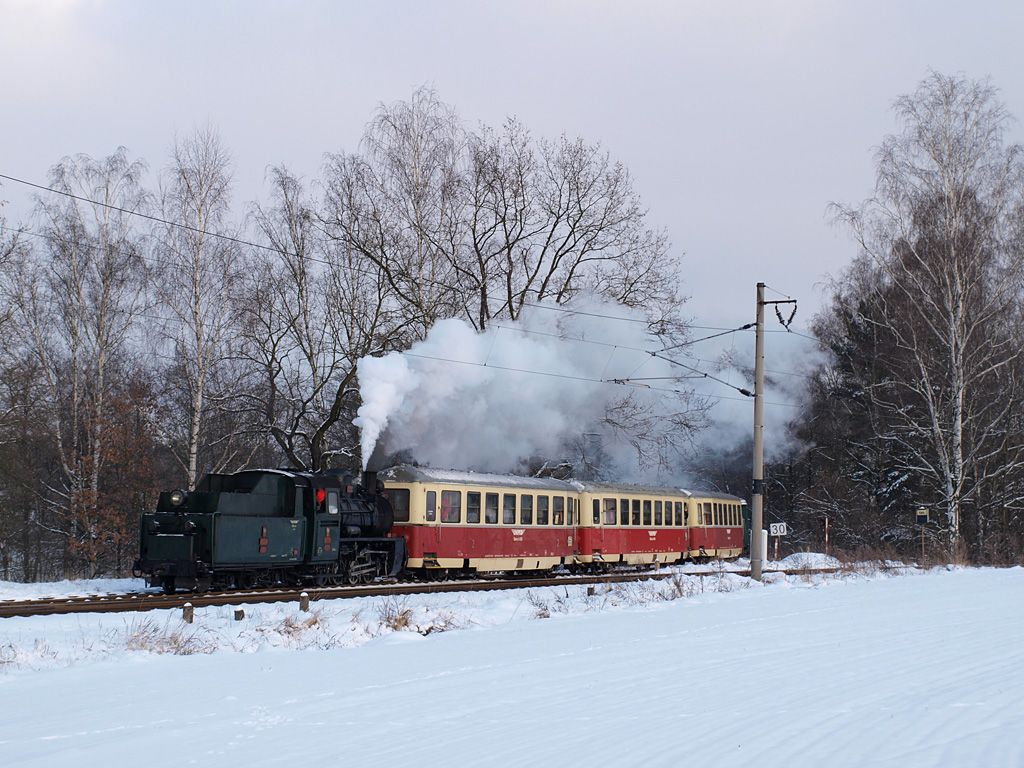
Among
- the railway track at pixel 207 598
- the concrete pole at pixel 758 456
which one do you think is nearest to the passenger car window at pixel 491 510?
the railway track at pixel 207 598

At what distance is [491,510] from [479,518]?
438 millimetres

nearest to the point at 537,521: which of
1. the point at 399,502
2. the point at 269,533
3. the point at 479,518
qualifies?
the point at 479,518

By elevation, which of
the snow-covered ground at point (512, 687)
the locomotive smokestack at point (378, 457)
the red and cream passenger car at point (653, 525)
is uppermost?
the locomotive smokestack at point (378, 457)

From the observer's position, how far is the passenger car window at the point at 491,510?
22641 mm

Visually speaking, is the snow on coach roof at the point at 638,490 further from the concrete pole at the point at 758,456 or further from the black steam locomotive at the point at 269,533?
the black steam locomotive at the point at 269,533

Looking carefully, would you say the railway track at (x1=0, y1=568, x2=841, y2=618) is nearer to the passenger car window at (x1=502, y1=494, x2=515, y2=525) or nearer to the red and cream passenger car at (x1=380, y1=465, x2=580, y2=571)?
the red and cream passenger car at (x1=380, y1=465, x2=580, y2=571)

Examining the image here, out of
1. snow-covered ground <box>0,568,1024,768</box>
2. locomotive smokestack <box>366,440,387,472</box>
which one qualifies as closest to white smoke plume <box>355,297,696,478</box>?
locomotive smokestack <box>366,440,387,472</box>

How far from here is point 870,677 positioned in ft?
31.7

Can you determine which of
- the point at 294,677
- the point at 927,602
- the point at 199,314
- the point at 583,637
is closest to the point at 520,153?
the point at 199,314

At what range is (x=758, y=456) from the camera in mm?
23484

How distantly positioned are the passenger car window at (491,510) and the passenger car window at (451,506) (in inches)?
31.4

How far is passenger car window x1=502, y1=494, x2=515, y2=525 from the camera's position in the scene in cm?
2314

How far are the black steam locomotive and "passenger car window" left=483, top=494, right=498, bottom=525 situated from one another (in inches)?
91.7

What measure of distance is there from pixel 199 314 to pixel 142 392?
469 cm
